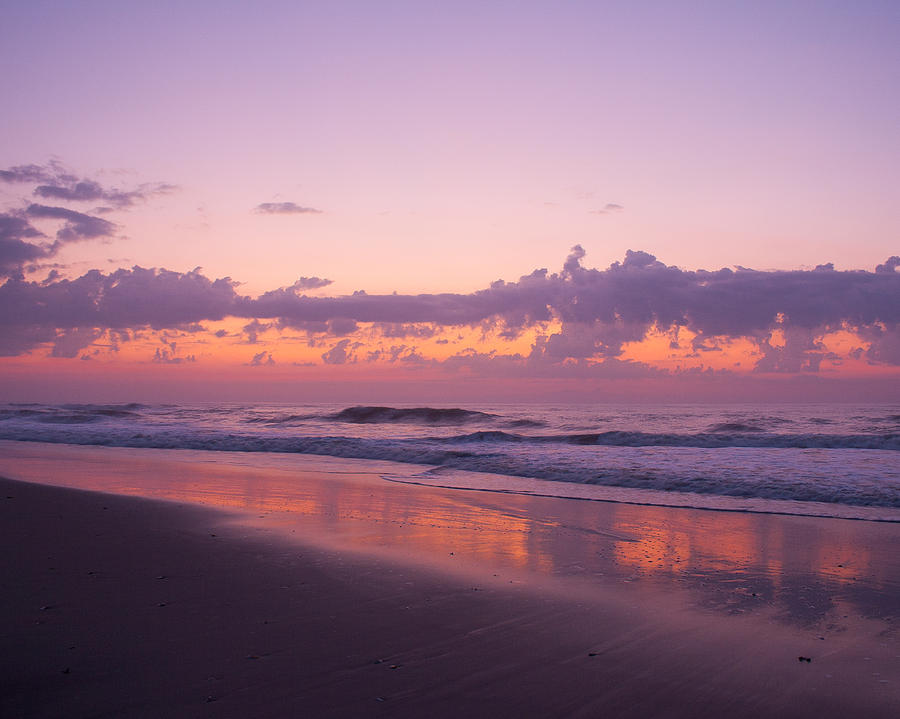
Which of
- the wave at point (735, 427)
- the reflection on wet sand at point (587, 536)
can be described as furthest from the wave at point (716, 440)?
the reflection on wet sand at point (587, 536)

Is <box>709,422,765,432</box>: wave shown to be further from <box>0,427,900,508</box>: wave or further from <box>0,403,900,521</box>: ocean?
<box>0,427,900,508</box>: wave

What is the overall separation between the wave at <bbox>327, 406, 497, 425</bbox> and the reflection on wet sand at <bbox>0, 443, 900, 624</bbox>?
30.8m

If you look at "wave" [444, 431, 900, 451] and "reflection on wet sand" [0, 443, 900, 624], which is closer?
"reflection on wet sand" [0, 443, 900, 624]

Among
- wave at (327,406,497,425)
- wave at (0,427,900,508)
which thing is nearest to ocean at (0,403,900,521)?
wave at (0,427,900,508)

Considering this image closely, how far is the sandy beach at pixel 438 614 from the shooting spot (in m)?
3.80

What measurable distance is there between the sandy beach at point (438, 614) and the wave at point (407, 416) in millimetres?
35381

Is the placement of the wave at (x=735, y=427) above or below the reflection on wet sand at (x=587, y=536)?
below

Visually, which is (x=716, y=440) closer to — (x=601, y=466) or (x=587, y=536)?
(x=601, y=466)

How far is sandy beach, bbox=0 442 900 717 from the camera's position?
3805mm

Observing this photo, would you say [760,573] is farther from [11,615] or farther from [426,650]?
[11,615]

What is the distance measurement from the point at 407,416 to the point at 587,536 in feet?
130

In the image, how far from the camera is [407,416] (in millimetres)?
47875

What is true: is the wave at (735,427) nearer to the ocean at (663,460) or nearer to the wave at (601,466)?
the ocean at (663,460)

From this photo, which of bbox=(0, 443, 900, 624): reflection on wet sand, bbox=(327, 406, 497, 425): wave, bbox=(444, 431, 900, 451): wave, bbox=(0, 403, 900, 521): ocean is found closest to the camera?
bbox=(0, 443, 900, 624): reflection on wet sand
